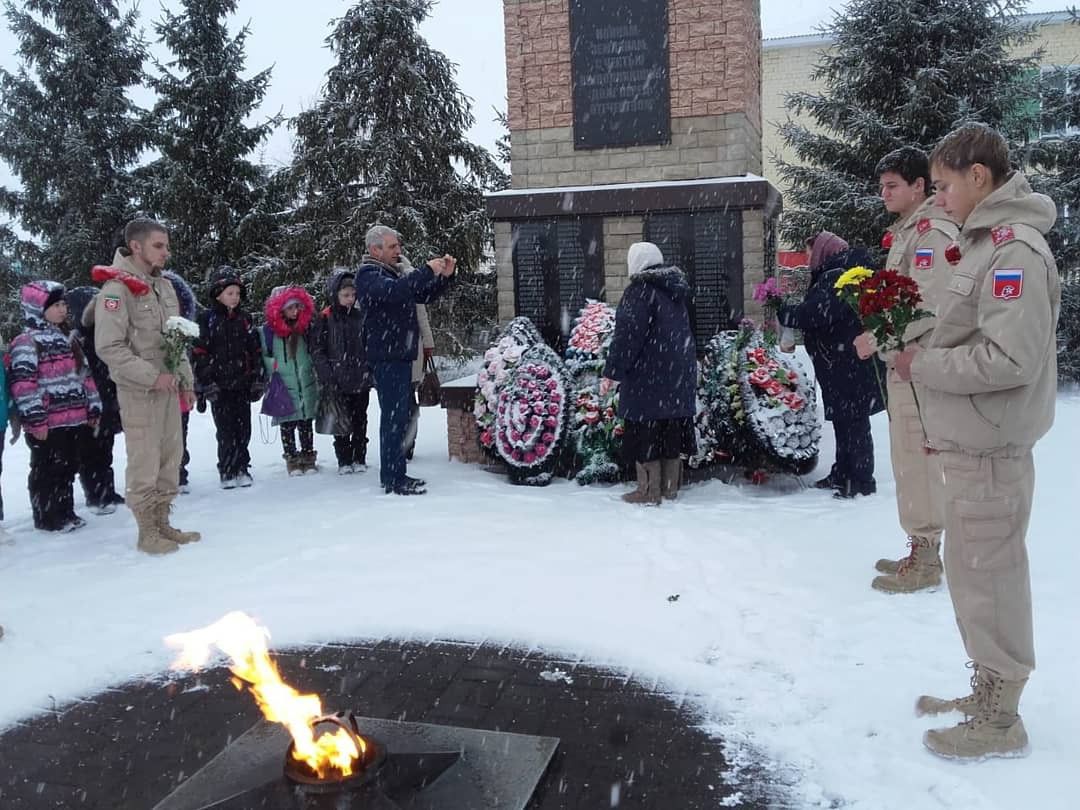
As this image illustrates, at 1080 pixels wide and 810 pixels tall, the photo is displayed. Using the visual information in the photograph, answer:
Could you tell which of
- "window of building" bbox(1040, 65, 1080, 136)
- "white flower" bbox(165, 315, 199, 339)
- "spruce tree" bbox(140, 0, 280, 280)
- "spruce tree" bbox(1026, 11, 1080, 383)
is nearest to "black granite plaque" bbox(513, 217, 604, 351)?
"white flower" bbox(165, 315, 199, 339)

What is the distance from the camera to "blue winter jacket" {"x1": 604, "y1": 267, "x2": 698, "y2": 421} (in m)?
6.25

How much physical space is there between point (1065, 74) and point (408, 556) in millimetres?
11565

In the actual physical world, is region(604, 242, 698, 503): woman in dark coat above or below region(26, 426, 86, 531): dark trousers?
above

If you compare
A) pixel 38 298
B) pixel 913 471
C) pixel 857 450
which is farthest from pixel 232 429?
pixel 913 471

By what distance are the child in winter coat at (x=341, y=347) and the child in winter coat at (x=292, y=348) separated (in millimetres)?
127

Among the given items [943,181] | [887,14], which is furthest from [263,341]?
[887,14]

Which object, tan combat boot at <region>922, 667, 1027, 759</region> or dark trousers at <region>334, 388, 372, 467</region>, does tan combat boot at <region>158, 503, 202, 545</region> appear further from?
tan combat boot at <region>922, 667, 1027, 759</region>

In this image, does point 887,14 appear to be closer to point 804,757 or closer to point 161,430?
point 161,430

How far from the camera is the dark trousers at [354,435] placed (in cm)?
786

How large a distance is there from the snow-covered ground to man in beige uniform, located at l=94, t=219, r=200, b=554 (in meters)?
0.36

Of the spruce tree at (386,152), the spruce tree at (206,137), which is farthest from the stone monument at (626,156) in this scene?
the spruce tree at (206,137)

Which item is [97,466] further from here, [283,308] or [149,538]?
[283,308]

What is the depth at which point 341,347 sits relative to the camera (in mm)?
7723

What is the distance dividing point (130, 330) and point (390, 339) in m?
1.91
